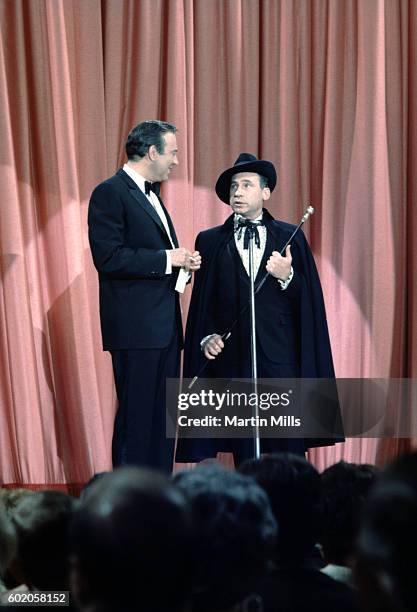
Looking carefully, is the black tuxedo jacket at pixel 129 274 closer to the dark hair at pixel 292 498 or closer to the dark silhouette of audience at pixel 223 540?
the dark silhouette of audience at pixel 223 540

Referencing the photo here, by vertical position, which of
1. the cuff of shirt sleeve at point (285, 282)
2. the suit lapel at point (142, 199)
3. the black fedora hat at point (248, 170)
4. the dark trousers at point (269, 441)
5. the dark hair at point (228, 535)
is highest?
the black fedora hat at point (248, 170)

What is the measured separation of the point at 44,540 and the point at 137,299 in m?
2.16

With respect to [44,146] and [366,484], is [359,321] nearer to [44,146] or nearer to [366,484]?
[44,146]

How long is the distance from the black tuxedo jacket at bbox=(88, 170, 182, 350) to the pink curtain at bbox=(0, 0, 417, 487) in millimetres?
956

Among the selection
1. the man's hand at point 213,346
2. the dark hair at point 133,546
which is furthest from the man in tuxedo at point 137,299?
the dark hair at point 133,546

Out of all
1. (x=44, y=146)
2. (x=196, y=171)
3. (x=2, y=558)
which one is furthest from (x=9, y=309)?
(x=2, y=558)

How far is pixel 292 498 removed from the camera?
1.82 m

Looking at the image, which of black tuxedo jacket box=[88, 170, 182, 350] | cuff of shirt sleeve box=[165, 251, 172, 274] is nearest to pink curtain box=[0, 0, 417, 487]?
black tuxedo jacket box=[88, 170, 182, 350]

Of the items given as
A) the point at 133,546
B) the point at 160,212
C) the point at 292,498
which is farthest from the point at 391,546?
the point at 160,212

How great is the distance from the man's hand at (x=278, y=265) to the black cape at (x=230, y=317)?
13 cm

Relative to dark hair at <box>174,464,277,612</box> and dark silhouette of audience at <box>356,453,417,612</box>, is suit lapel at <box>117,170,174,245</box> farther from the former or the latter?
dark silhouette of audience at <box>356,453,417,612</box>

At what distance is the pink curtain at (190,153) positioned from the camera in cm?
460

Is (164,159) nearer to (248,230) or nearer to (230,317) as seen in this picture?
(248,230)

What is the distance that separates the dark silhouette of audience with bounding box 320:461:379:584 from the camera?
71.6 inches
